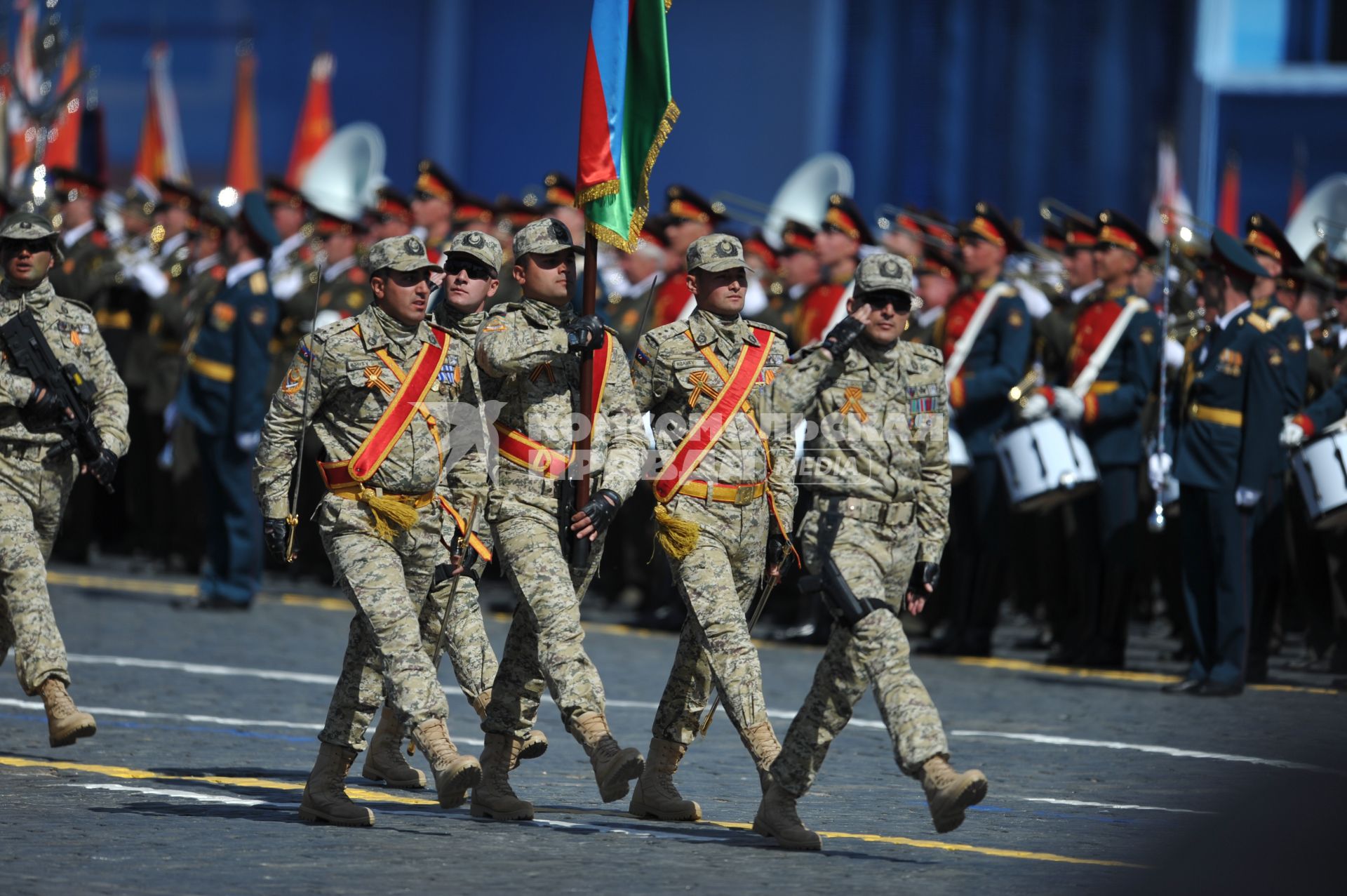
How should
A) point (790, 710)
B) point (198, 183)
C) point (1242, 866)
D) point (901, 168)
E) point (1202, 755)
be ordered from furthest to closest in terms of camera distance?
1. point (198, 183)
2. point (901, 168)
3. point (790, 710)
4. point (1202, 755)
5. point (1242, 866)

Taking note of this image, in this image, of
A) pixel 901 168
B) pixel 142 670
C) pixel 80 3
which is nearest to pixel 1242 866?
pixel 142 670

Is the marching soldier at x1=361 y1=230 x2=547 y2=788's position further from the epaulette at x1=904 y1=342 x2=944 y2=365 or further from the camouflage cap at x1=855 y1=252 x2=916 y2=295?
the epaulette at x1=904 y1=342 x2=944 y2=365

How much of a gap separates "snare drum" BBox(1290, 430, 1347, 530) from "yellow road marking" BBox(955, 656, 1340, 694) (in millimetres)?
1074

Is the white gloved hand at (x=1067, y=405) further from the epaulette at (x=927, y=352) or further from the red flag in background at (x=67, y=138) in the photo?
the red flag in background at (x=67, y=138)

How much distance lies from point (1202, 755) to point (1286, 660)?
470cm

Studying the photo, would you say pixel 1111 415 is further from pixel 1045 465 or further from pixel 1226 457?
pixel 1226 457

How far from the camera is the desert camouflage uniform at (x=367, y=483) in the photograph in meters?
8.22

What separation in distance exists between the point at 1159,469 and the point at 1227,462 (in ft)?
1.50

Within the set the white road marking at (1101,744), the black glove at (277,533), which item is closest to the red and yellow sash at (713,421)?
the black glove at (277,533)

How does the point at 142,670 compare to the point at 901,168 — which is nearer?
the point at 142,670

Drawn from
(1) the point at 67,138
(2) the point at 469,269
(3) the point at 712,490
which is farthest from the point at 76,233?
(3) the point at 712,490

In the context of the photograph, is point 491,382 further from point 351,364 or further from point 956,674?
point 956,674

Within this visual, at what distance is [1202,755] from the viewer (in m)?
10.5

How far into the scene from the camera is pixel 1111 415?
14.1 m
